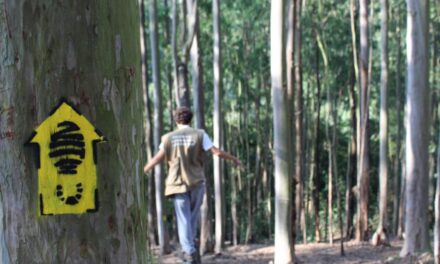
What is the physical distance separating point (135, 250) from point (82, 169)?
33 cm

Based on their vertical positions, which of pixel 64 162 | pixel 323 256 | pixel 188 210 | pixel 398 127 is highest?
pixel 398 127

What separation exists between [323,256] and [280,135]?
128 inches

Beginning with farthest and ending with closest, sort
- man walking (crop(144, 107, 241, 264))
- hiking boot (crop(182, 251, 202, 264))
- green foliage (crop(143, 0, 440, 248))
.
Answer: green foliage (crop(143, 0, 440, 248)) < hiking boot (crop(182, 251, 202, 264)) < man walking (crop(144, 107, 241, 264))

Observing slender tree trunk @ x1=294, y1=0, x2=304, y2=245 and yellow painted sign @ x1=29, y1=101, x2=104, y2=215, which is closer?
yellow painted sign @ x1=29, y1=101, x2=104, y2=215

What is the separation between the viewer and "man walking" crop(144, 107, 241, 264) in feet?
22.7

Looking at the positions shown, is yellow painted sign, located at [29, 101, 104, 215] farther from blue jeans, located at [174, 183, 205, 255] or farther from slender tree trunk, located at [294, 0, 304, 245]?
slender tree trunk, located at [294, 0, 304, 245]

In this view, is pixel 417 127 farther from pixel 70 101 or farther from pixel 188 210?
pixel 70 101

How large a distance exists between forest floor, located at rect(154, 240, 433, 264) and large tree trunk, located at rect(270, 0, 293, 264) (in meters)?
1.03

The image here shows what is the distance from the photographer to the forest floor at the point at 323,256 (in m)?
9.19

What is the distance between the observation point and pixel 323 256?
10062 millimetres

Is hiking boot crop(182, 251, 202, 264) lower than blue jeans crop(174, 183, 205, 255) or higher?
lower

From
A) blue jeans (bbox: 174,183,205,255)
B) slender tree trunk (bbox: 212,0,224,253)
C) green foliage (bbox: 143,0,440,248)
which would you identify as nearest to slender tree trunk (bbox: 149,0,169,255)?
slender tree trunk (bbox: 212,0,224,253)

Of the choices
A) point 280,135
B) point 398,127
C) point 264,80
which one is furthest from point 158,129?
point 264,80

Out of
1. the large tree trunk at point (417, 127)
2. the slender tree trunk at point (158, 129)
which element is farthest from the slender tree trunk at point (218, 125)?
the large tree trunk at point (417, 127)
